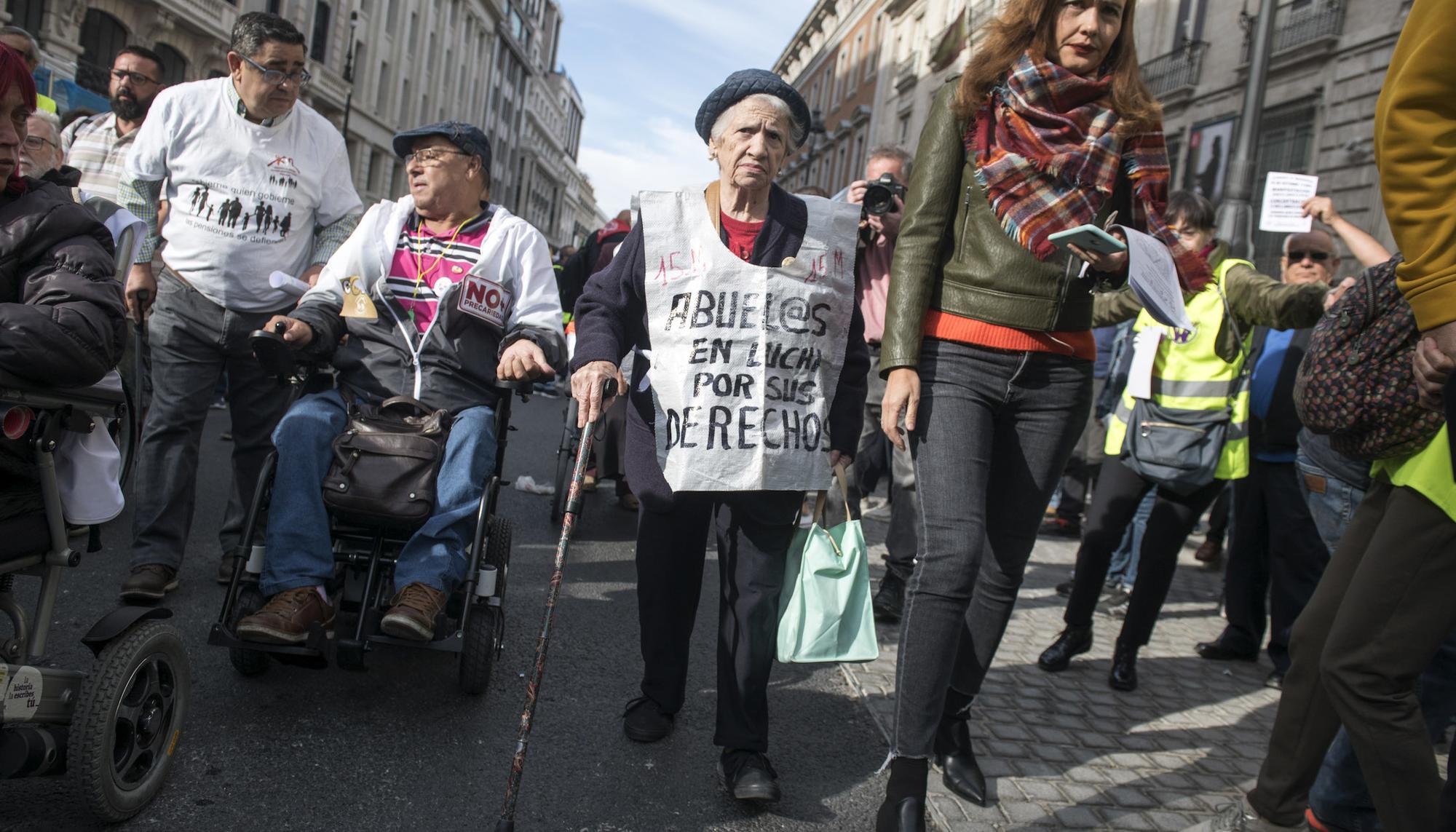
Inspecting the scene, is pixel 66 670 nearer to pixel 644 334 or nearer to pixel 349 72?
pixel 644 334

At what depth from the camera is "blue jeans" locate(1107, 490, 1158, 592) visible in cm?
629

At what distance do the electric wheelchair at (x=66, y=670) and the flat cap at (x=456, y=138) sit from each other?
1.67m

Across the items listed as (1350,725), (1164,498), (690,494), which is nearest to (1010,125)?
(690,494)

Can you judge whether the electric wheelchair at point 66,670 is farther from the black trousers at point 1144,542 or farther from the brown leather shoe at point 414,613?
the black trousers at point 1144,542

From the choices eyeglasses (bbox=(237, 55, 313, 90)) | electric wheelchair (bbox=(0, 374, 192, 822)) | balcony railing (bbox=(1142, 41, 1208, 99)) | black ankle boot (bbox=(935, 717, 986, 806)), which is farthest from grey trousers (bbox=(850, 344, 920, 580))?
balcony railing (bbox=(1142, 41, 1208, 99))

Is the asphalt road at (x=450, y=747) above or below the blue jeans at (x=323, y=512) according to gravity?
below

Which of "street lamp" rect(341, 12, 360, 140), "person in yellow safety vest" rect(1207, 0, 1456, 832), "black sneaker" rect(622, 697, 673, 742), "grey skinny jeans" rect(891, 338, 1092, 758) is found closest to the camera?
"person in yellow safety vest" rect(1207, 0, 1456, 832)

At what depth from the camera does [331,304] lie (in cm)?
371

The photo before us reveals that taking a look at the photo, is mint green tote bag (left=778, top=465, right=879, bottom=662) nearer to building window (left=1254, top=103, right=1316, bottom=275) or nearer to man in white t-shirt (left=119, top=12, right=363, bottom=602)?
man in white t-shirt (left=119, top=12, right=363, bottom=602)

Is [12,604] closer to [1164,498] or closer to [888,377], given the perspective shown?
[888,377]

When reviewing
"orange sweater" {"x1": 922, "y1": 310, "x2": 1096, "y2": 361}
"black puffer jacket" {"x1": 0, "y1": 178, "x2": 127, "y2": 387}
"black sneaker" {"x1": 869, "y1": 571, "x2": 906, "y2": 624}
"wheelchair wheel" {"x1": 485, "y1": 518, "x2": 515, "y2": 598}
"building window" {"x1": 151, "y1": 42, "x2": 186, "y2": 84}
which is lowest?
"black sneaker" {"x1": 869, "y1": 571, "x2": 906, "y2": 624}

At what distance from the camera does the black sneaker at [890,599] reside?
5020mm

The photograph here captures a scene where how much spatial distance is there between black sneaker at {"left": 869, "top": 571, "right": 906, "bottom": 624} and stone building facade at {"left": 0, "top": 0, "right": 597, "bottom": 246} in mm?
14420

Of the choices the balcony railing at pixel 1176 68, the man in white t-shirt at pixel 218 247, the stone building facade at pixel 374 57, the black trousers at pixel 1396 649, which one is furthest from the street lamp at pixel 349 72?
A: the black trousers at pixel 1396 649
